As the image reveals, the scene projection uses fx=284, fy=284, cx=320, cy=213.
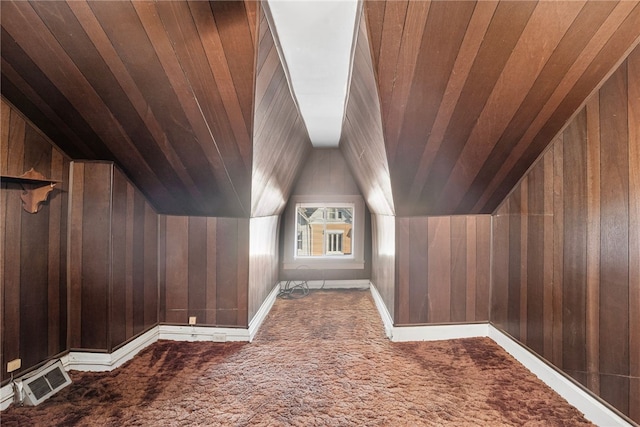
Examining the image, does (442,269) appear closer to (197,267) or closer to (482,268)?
(482,268)

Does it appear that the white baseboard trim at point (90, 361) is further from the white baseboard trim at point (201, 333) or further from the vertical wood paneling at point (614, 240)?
the vertical wood paneling at point (614, 240)

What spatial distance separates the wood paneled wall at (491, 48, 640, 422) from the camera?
145 cm

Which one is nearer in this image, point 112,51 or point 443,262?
point 112,51

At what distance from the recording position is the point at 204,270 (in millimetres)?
2703

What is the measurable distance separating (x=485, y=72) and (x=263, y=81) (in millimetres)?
1216

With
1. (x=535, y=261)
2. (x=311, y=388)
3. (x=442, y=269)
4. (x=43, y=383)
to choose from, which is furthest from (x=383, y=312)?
(x=43, y=383)

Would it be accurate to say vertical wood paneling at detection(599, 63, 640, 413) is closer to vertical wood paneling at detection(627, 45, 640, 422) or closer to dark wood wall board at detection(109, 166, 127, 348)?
vertical wood paneling at detection(627, 45, 640, 422)

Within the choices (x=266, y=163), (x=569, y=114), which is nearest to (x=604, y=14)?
(x=569, y=114)

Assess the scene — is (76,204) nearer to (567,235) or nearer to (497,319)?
(567,235)

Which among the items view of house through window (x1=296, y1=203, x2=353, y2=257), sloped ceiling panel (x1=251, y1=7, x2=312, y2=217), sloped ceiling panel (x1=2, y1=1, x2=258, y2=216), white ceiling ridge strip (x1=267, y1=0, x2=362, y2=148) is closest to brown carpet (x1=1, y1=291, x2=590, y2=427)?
sloped ceiling panel (x1=251, y1=7, x2=312, y2=217)

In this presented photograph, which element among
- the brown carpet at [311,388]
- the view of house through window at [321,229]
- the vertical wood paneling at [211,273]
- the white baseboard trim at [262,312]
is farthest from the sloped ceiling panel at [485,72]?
the view of house through window at [321,229]

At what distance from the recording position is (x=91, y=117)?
176 centimetres

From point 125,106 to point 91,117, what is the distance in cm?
28

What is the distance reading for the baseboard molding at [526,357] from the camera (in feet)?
5.23
